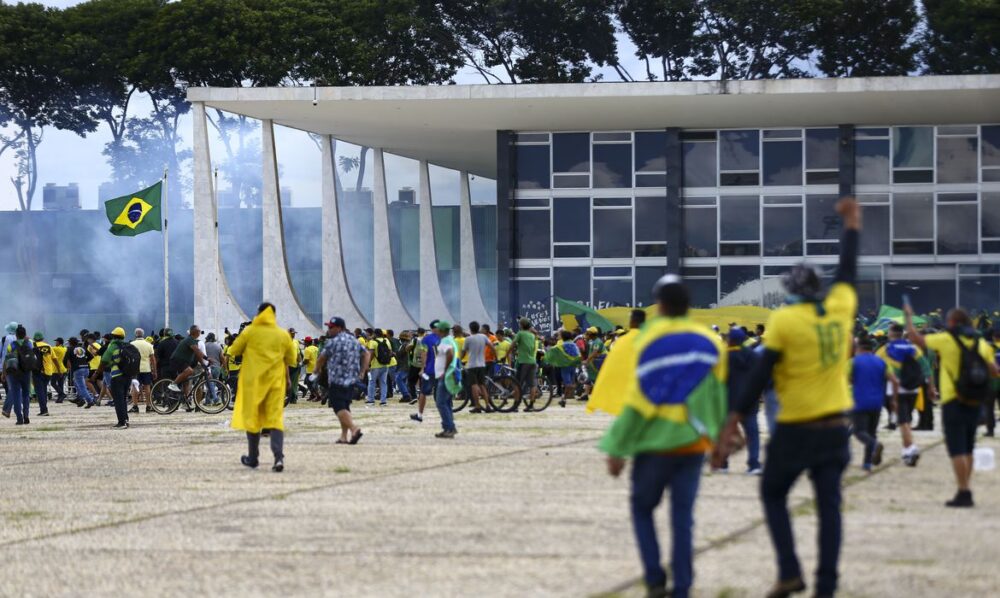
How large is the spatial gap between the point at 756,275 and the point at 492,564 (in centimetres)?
3840

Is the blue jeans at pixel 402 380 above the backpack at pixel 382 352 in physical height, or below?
below

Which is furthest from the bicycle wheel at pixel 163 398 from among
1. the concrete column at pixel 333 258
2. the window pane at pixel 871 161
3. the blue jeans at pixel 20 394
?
the window pane at pixel 871 161

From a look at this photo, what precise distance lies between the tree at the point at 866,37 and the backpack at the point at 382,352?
1224 inches

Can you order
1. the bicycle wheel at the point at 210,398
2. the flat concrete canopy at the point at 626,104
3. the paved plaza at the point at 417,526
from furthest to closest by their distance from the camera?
the flat concrete canopy at the point at 626,104 → the bicycle wheel at the point at 210,398 → the paved plaza at the point at 417,526

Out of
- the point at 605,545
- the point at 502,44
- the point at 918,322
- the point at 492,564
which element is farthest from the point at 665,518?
the point at 502,44

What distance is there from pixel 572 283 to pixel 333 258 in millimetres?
8551

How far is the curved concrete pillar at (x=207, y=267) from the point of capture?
47094mm

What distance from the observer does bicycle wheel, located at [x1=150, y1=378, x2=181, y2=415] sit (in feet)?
93.5

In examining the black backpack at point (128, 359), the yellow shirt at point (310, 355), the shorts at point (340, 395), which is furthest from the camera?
the yellow shirt at point (310, 355)

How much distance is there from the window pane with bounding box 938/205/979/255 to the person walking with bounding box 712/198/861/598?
40.4 metres

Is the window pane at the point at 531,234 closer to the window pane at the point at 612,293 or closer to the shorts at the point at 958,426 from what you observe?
the window pane at the point at 612,293

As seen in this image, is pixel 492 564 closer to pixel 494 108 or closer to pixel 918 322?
pixel 918 322

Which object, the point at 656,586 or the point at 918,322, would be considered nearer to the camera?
the point at 656,586

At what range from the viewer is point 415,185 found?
57.8m
